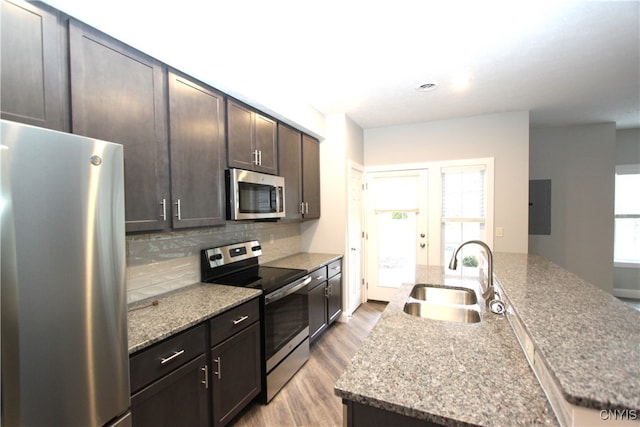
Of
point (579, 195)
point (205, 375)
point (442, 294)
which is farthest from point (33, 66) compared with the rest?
point (579, 195)

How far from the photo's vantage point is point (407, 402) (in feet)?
2.79

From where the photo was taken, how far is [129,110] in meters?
1.49

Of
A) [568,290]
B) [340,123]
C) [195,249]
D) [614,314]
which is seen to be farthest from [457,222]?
[195,249]

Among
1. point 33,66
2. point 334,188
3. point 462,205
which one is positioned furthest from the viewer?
point 462,205

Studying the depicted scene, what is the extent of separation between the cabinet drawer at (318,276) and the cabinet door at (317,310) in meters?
0.04

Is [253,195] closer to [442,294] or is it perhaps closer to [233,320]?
[233,320]

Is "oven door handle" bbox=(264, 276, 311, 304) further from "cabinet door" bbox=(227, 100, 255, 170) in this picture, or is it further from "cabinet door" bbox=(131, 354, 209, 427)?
"cabinet door" bbox=(227, 100, 255, 170)

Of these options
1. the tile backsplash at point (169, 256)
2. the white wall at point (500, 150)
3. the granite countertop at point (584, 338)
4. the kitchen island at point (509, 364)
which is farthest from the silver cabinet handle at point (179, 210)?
the white wall at point (500, 150)

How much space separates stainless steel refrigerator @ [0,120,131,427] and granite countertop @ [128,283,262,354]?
0.23m

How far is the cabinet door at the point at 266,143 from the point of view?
8.15 feet

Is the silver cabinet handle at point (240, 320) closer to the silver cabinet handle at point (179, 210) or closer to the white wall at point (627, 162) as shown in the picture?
the silver cabinet handle at point (179, 210)

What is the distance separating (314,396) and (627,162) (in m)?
5.81

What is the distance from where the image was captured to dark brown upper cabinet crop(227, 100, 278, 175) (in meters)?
2.20

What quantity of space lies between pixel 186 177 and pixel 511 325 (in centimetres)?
197
